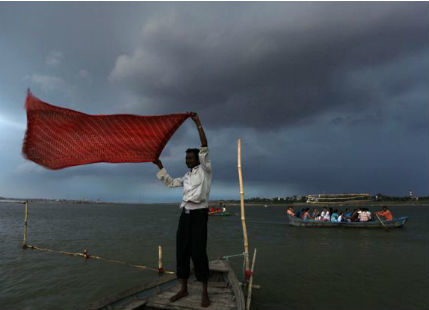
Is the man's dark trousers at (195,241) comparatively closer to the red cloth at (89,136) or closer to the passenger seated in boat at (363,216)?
the red cloth at (89,136)

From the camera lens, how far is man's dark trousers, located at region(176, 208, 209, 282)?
425 cm

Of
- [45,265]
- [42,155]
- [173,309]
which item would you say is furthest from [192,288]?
[45,265]

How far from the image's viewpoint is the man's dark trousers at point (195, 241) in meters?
4.25

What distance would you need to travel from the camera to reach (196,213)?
14.0ft

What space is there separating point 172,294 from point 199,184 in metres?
2.34

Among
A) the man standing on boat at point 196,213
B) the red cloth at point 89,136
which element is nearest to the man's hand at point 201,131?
the man standing on boat at point 196,213

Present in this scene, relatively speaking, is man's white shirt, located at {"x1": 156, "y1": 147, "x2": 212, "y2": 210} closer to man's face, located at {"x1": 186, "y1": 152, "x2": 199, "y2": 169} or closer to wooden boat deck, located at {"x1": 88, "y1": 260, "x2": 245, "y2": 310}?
man's face, located at {"x1": 186, "y1": 152, "x2": 199, "y2": 169}

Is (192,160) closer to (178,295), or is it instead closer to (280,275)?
(178,295)

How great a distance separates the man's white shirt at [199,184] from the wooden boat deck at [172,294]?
1618 millimetres

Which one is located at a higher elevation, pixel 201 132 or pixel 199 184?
pixel 201 132

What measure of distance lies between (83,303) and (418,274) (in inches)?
490

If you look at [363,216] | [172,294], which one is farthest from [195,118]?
[363,216]

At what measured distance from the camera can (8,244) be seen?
60.4 ft

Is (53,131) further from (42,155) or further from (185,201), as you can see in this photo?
(185,201)
